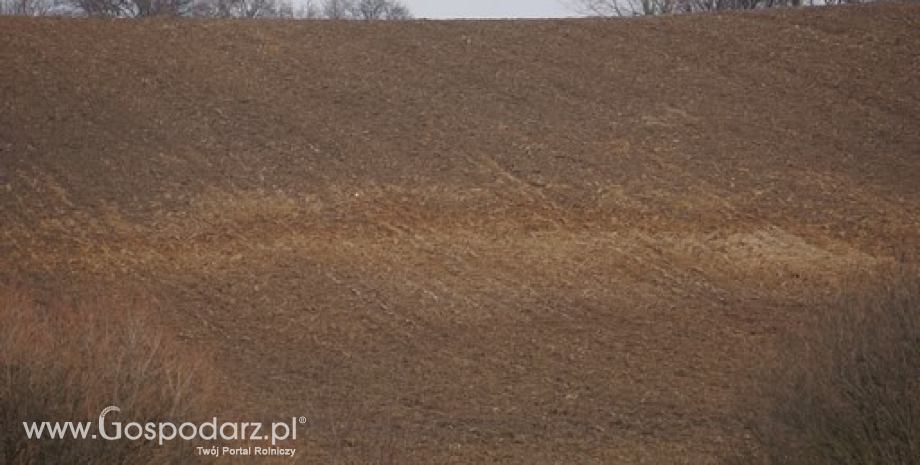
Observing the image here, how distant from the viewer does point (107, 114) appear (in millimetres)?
22312

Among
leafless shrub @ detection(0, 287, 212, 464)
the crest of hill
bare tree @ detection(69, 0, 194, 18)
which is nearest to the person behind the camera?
leafless shrub @ detection(0, 287, 212, 464)

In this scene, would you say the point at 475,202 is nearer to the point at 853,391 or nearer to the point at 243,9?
the point at 853,391

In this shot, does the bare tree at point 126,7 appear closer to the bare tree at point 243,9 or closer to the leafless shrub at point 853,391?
the bare tree at point 243,9

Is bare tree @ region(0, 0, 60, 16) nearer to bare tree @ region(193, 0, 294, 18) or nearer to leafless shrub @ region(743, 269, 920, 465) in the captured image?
bare tree @ region(193, 0, 294, 18)

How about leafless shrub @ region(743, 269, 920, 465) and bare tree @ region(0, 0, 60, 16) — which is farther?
bare tree @ region(0, 0, 60, 16)

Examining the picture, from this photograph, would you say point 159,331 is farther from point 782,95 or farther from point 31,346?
point 782,95

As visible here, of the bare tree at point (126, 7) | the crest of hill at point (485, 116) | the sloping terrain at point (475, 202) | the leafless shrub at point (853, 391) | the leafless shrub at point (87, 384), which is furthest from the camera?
the bare tree at point (126, 7)

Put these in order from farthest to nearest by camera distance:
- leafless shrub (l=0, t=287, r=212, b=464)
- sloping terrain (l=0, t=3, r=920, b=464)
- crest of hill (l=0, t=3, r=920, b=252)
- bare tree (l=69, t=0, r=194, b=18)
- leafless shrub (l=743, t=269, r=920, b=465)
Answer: bare tree (l=69, t=0, r=194, b=18) → crest of hill (l=0, t=3, r=920, b=252) → sloping terrain (l=0, t=3, r=920, b=464) → leafless shrub (l=743, t=269, r=920, b=465) → leafless shrub (l=0, t=287, r=212, b=464)

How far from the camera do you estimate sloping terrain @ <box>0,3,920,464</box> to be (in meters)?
14.4

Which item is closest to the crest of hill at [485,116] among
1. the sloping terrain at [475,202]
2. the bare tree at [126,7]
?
the sloping terrain at [475,202]

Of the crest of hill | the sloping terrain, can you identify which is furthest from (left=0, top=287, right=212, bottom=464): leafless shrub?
the crest of hill

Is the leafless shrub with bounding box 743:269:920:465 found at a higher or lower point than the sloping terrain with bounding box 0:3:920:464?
higher

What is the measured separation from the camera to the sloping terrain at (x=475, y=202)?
47.2ft

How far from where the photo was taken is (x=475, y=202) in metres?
20.4
